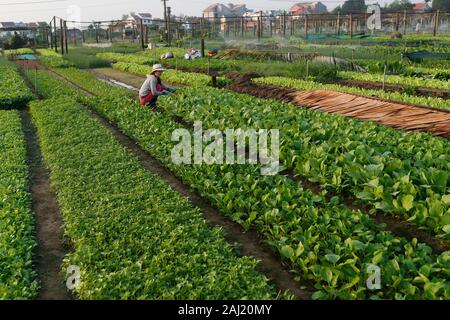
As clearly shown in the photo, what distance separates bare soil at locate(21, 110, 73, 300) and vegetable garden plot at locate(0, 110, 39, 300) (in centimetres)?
12

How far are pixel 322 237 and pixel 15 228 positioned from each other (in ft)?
11.8

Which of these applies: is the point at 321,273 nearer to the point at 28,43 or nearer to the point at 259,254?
the point at 259,254

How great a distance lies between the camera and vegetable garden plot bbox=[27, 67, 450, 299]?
13.0ft

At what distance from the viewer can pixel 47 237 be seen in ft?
18.1

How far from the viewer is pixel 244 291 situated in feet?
13.0

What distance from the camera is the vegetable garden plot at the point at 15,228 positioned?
4.23 metres

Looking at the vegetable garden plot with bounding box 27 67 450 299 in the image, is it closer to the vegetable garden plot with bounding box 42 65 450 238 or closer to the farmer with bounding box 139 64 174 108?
the vegetable garden plot with bounding box 42 65 450 238

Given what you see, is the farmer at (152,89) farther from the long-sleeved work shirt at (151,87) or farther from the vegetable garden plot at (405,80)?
the vegetable garden plot at (405,80)

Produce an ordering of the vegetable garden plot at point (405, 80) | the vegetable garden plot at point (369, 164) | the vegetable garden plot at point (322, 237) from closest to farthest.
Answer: the vegetable garden plot at point (322, 237), the vegetable garden plot at point (369, 164), the vegetable garden plot at point (405, 80)

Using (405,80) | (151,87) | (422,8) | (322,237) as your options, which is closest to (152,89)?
(151,87)

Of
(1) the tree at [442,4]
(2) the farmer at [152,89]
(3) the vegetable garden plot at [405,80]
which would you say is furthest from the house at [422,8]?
(2) the farmer at [152,89]

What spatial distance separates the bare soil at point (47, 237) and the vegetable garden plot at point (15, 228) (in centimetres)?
12
